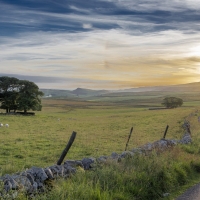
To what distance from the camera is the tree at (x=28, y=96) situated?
224 ft

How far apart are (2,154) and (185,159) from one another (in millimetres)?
12223

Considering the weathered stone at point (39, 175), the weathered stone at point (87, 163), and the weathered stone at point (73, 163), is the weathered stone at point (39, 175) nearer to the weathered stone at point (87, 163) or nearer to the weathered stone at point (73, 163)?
the weathered stone at point (73, 163)

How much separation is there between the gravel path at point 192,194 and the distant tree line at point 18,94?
2443 inches

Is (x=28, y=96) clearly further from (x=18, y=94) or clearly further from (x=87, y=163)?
(x=87, y=163)

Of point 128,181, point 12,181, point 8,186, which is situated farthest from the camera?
point 128,181

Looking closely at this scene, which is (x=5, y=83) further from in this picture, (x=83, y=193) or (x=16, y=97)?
(x=83, y=193)

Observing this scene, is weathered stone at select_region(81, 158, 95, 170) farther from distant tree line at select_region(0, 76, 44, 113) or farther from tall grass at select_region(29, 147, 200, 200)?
distant tree line at select_region(0, 76, 44, 113)

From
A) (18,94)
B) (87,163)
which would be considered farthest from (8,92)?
(87,163)

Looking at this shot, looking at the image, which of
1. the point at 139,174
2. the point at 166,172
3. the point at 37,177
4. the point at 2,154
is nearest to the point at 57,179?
the point at 37,177

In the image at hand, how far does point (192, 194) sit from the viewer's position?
9578 millimetres

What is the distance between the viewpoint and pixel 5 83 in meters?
70.9

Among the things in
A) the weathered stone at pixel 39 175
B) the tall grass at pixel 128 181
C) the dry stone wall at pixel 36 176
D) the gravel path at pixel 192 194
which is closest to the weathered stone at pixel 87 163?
the dry stone wall at pixel 36 176

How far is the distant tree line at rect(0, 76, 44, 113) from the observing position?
69.1m

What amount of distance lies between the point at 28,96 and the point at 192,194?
6435 cm
